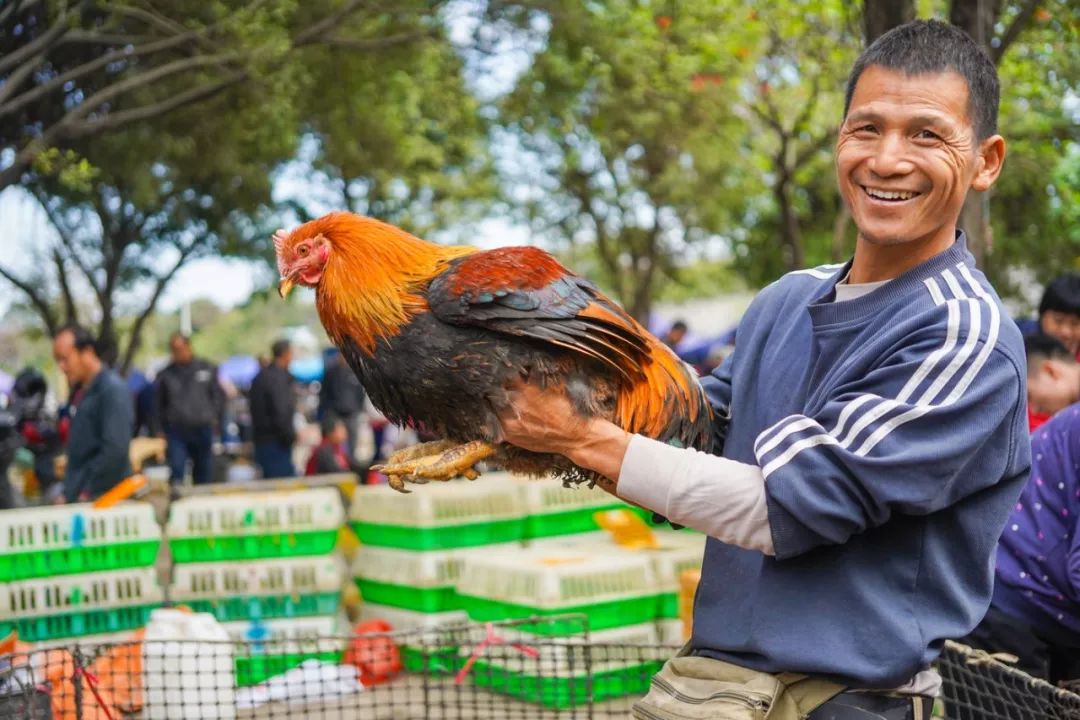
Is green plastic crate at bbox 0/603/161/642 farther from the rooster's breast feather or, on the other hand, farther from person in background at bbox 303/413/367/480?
the rooster's breast feather

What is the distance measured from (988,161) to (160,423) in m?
11.7

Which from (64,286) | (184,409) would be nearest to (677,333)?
(184,409)

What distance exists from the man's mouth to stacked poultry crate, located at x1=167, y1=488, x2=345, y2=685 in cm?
515

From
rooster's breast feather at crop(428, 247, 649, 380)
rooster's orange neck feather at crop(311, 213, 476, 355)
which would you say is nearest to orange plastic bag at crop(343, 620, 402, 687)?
rooster's orange neck feather at crop(311, 213, 476, 355)

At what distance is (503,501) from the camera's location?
7.04 m

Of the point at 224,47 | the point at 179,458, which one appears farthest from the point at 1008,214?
the point at 224,47

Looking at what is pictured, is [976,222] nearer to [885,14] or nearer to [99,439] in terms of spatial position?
[885,14]

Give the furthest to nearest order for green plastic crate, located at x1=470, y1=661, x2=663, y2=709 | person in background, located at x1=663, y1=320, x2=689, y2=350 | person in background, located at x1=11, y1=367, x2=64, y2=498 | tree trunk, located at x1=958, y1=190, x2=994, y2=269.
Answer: person in background, located at x1=663, y1=320, x2=689, y2=350 → person in background, located at x1=11, y1=367, x2=64, y2=498 → tree trunk, located at x1=958, y1=190, x2=994, y2=269 → green plastic crate, located at x1=470, y1=661, x2=663, y2=709

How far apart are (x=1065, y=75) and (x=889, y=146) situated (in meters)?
9.37

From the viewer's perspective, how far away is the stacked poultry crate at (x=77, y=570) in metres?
5.89

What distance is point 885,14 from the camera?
6664 mm

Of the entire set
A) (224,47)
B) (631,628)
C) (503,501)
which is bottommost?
(631,628)

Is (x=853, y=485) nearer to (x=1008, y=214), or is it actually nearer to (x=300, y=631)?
(x=300, y=631)

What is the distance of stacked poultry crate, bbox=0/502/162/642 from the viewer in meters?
5.89
